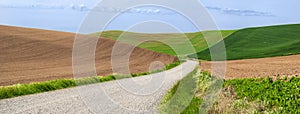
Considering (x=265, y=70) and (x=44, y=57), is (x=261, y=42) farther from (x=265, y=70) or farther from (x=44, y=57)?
(x=265, y=70)

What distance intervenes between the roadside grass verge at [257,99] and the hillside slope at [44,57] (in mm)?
20527

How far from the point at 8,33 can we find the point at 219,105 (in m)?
59.3

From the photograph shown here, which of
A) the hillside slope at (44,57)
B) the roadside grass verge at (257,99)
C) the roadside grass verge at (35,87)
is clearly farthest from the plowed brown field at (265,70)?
the hillside slope at (44,57)

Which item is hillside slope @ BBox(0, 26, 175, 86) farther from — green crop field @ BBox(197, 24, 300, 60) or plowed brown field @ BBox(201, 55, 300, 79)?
plowed brown field @ BBox(201, 55, 300, 79)

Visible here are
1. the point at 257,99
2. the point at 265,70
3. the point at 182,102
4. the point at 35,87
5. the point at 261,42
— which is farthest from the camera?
the point at 261,42

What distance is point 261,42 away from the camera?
90125 millimetres

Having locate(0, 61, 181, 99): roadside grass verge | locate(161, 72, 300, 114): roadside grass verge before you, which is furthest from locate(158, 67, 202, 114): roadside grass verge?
locate(0, 61, 181, 99): roadside grass verge

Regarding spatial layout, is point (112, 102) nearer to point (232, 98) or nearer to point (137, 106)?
point (137, 106)

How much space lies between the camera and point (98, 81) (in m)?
36.4

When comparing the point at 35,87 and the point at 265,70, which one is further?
the point at 265,70

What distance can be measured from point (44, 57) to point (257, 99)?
46.5 meters

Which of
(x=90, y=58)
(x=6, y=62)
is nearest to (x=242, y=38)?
(x=90, y=58)

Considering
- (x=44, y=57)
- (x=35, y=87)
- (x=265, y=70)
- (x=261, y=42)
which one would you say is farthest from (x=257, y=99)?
(x=261, y=42)

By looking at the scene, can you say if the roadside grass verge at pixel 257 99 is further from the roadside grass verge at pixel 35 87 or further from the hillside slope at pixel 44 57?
the hillside slope at pixel 44 57
